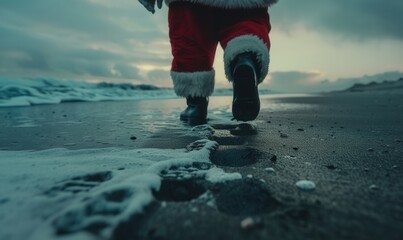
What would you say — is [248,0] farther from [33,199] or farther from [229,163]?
[33,199]

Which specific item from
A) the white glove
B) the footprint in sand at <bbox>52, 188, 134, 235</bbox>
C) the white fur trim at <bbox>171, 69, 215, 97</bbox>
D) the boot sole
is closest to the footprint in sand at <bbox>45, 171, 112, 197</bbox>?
the footprint in sand at <bbox>52, 188, 134, 235</bbox>

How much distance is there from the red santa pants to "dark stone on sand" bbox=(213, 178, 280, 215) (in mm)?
1119

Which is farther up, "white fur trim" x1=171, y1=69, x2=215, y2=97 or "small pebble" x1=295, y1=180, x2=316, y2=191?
"white fur trim" x1=171, y1=69, x2=215, y2=97

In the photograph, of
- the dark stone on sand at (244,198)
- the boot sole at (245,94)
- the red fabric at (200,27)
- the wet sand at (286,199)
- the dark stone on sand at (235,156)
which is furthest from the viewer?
the red fabric at (200,27)

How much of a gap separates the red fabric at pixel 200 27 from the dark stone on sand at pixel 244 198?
1371 mm

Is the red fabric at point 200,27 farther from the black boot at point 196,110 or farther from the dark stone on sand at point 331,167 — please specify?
the dark stone on sand at point 331,167

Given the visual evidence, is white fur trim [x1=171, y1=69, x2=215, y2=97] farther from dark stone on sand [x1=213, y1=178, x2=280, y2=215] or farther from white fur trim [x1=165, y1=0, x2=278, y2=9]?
dark stone on sand [x1=213, y1=178, x2=280, y2=215]

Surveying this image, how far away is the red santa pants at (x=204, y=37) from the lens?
1942 millimetres

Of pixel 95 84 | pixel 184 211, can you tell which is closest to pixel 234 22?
pixel 184 211

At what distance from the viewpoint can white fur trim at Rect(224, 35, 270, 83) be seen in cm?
184

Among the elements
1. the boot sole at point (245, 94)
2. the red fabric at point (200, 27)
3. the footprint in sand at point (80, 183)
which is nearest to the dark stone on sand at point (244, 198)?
the footprint in sand at point (80, 183)

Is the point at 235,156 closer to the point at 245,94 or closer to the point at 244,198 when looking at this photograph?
the point at 244,198

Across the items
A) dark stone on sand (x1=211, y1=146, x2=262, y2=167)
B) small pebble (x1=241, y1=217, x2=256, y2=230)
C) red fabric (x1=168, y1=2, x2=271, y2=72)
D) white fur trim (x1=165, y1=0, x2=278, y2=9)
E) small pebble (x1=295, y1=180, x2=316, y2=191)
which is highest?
white fur trim (x1=165, y1=0, x2=278, y2=9)

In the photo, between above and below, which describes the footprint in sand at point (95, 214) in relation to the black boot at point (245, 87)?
below
